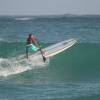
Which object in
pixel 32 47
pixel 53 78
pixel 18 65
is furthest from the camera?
pixel 18 65

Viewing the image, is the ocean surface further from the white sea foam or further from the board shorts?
the board shorts

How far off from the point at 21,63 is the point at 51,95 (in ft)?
17.1

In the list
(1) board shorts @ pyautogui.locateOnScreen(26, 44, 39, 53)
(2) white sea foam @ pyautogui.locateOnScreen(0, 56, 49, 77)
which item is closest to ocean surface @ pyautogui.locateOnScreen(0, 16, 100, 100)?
(2) white sea foam @ pyautogui.locateOnScreen(0, 56, 49, 77)

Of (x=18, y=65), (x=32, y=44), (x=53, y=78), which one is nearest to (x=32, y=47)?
(x=32, y=44)

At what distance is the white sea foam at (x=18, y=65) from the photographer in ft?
74.6

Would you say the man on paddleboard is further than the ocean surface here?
Yes

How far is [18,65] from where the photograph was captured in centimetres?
2338

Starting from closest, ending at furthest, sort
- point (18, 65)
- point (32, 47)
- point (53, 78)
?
point (53, 78)
point (32, 47)
point (18, 65)

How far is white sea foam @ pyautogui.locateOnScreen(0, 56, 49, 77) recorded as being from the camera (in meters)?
22.7

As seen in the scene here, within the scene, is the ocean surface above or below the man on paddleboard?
below

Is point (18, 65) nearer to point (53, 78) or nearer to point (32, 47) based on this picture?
point (32, 47)

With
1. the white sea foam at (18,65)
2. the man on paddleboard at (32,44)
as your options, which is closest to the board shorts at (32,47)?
the man on paddleboard at (32,44)

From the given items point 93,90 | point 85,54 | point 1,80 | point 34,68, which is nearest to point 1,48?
point 85,54

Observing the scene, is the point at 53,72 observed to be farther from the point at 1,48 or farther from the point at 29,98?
the point at 1,48
